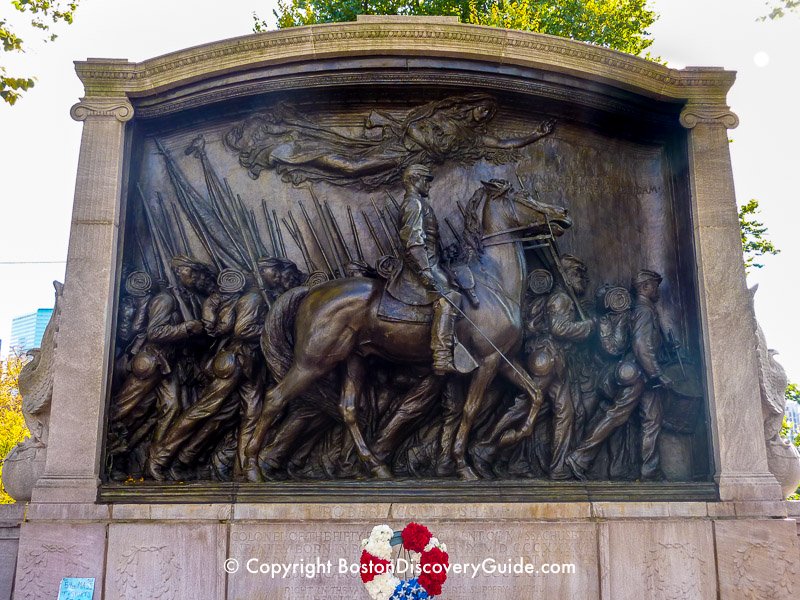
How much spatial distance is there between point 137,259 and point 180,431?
245 cm

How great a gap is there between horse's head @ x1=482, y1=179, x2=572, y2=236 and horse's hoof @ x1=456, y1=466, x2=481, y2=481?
2938 millimetres

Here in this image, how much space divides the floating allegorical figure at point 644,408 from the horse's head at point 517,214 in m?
1.56

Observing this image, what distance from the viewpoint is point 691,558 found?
356 inches

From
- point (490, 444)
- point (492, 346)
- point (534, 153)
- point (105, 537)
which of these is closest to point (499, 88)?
point (534, 153)

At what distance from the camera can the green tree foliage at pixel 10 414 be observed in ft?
79.5

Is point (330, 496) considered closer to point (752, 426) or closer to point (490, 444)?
point (490, 444)

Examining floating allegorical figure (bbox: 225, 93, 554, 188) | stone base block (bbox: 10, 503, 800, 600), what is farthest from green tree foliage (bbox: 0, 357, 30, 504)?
stone base block (bbox: 10, 503, 800, 600)

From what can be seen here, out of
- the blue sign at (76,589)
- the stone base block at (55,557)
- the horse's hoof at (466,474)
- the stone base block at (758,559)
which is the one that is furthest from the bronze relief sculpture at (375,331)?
the blue sign at (76,589)

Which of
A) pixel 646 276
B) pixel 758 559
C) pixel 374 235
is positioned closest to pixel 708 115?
pixel 646 276

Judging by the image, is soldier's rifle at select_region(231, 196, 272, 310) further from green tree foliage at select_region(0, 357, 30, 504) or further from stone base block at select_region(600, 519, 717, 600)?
green tree foliage at select_region(0, 357, 30, 504)

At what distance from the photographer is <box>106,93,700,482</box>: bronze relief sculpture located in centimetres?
1013

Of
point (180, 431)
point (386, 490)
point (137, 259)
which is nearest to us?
point (386, 490)

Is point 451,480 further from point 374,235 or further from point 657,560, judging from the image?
point 374,235

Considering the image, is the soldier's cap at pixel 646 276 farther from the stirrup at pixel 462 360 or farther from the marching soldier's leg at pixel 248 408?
the marching soldier's leg at pixel 248 408
